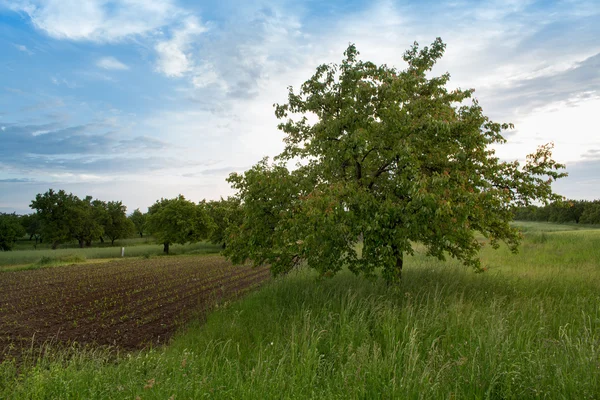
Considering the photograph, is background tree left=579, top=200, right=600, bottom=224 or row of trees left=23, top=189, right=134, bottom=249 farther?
background tree left=579, top=200, right=600, bottom=224

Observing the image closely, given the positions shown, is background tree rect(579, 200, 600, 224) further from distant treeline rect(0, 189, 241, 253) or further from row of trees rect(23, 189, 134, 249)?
row of trees rect(23, 189, 134, 249)

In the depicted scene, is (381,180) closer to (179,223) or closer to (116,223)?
(179,223)

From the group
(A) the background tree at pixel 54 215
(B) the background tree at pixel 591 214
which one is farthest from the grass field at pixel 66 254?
(B) the background tree at pixel 591 214

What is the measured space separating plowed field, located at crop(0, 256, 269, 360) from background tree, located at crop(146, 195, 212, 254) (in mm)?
27197

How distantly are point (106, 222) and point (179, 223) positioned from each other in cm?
4975

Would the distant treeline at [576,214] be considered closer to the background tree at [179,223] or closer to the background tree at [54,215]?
the background tree at [179,223]

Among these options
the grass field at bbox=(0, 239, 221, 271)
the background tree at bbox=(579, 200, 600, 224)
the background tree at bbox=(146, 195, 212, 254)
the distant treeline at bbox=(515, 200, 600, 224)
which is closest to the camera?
the grass field at bbox=(0, 239, 221, 271)

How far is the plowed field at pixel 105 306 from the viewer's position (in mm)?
11555

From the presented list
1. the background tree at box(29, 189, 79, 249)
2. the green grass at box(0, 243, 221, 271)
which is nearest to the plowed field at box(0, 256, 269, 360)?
the green grass at box(0, 243, 221, 271)

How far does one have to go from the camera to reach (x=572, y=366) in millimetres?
5074

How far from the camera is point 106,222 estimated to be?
90.9m

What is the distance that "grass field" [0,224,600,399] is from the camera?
4777 millimetres

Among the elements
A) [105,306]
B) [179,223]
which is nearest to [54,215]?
[179,223]

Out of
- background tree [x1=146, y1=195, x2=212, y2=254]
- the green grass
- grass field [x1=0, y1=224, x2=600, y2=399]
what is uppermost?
background tree [x1=146, y1=195, x2=212, y2=254]
